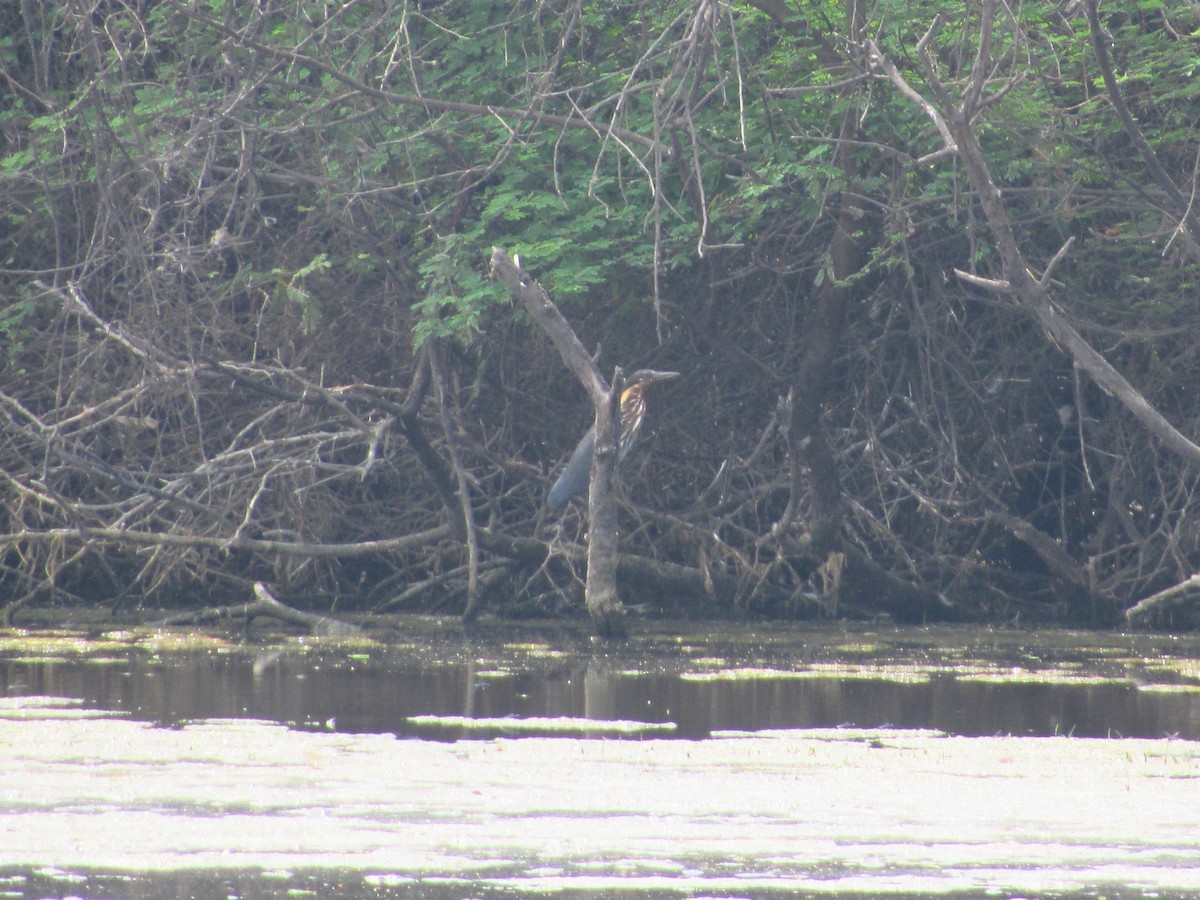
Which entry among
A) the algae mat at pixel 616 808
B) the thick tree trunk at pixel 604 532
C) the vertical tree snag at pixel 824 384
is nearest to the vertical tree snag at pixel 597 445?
the thick tree trunk at pixel 604 532

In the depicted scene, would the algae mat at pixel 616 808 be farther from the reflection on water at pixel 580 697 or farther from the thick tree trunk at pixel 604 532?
the thick tree trunk at pixel 604 532

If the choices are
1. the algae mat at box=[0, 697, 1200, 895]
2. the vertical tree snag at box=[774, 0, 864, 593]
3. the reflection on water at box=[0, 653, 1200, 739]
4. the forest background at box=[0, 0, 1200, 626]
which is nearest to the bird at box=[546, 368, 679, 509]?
the forest background at box=[0, 0, 1200, 626]

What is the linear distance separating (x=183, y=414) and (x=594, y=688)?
5.04 metres

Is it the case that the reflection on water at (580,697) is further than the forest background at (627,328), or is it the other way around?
the forest background at (627,328)

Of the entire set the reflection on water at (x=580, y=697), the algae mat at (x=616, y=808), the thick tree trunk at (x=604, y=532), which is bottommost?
the algae mat at (x=616, y=808)

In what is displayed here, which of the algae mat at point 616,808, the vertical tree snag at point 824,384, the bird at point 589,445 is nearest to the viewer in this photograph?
the algae mat at point 616,808

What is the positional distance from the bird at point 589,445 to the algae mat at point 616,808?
151 inches

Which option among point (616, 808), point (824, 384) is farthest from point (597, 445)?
point (616, 808)

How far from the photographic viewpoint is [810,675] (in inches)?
307

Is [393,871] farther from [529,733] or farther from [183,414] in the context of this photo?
[183,414]

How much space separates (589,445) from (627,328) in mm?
1623

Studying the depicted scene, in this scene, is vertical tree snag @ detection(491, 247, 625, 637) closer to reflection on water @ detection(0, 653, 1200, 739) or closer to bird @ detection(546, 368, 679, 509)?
bird @ detection(546, 368, 679, 509)

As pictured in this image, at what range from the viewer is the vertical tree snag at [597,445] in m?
8.89

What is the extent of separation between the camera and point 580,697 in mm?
7043
